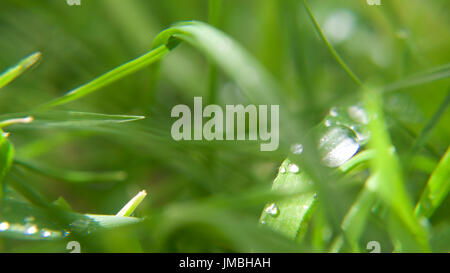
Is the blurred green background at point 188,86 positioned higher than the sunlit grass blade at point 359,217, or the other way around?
the blurred green background at point 188,86

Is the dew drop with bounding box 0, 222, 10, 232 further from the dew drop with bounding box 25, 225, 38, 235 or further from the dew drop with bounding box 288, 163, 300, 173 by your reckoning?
the dew drop with bounding box 288, 163, 300, 173

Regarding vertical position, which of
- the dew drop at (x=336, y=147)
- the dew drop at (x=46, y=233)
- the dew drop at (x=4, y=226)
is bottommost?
the dew drop at (x=46, y=233)

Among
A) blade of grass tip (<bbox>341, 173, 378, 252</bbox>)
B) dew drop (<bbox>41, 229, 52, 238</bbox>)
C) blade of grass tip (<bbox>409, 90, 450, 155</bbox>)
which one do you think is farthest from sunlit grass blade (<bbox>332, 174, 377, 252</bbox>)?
Result: dew drop (<bbox>41, 229, 52, 238</bbox>)

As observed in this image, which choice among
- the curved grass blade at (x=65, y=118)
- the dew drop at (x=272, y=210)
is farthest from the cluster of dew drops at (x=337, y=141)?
the curved grass blade at (x=65, y=118)

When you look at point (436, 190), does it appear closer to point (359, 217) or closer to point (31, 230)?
point (359, 217)

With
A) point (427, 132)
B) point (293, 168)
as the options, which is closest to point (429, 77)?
point (427, 132)

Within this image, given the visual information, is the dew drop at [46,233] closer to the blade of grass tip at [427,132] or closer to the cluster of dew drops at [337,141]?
the cluster of dew drops at [337,141]

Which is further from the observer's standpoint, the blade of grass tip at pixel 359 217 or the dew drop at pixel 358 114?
the dew drop at pixel 358 114
